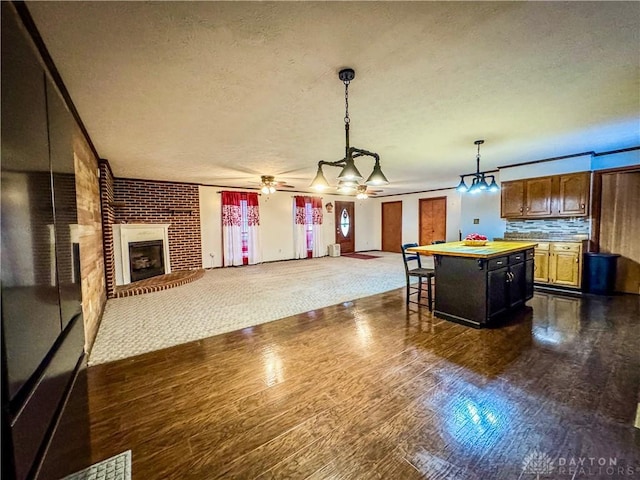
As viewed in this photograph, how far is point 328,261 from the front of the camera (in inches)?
330

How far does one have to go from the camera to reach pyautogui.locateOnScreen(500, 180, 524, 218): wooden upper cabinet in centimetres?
520

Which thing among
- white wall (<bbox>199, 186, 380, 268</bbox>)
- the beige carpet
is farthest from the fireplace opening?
white wall (<bbox>199, 186, 380, 268</bbox>)

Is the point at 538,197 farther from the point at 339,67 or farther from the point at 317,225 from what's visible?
the point at 317,225

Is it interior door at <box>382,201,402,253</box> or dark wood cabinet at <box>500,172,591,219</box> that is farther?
interior door at <box>382,201,402,253</box>

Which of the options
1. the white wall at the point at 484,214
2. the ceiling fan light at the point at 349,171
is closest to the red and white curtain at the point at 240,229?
the white wall at the point at 484,214

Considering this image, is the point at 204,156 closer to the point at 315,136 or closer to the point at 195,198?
the point at 315,136

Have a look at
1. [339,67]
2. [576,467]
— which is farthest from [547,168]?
[576,467]

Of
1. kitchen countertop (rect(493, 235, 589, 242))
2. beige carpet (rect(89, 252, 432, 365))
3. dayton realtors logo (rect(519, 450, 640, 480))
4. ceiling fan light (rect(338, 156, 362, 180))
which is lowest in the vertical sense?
dayton realtors logo (rect(519, 450, 640, 480))

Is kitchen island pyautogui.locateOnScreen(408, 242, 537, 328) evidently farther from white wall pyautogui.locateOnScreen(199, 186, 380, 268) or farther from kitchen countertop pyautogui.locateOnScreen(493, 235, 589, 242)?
white wall pyautogui.locateOnScreen(199, 186, 380, 268)

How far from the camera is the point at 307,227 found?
29.8 feet

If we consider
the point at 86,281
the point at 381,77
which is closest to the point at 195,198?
the point at 86,281

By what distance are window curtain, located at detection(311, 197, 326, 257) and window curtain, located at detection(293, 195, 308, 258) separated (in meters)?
0.32

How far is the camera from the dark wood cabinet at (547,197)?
4555mm

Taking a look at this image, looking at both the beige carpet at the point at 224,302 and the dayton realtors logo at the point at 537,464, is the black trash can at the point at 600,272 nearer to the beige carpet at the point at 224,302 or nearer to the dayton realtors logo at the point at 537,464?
the beige carpet at the point at 224,302
